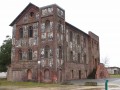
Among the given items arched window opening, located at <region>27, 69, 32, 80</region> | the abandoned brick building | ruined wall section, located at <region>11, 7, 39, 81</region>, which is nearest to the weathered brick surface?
the abandoned brick building

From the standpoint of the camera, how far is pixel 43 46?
1417 inches

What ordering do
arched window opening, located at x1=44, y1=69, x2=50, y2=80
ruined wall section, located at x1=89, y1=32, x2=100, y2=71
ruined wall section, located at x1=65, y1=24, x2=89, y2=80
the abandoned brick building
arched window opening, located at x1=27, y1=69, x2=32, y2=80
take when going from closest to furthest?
arched window opening, located at x1=44, y1=69, x2=50, y2=80 < the abandoned brick building < arched window opening, located at x1=27, y1=69, x2=32, y2=80 < ruined wall section, located at x1=65, y1=24, x2=89, y2=80 < ruined wall section, located at x1=89, y1=32, x2=100, y2=71

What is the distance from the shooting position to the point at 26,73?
37.6 metres

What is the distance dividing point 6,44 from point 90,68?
1817 cm

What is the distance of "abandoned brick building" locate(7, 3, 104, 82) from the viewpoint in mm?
Answer: 35188

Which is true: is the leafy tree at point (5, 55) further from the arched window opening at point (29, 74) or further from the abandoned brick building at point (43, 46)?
the arched window opening at point (29, 74)

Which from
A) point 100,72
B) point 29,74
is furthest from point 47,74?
point 100,72

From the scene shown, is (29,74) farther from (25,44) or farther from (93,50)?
(93,50)

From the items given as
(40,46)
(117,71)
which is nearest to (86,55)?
(40,46)

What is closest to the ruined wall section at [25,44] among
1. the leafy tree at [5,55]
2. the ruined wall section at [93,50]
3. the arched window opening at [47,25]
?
the arched window opening at [47,25]

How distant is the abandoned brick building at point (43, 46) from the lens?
35.2 m

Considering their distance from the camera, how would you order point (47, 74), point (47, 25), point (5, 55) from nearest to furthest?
point (47, 74) → point (47, 25) → point (5, 55)

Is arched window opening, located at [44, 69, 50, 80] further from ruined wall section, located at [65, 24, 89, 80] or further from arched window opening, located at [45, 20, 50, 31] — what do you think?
arched window opening, located at [45, 20, 50, 31]

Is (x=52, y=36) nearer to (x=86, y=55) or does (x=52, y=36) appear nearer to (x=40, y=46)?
(x=40, y=46)
